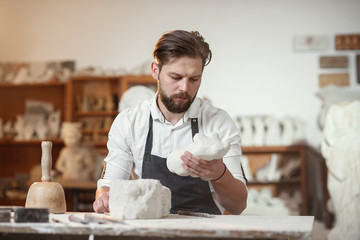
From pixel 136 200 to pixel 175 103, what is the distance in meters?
0.78

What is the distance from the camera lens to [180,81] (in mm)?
2959

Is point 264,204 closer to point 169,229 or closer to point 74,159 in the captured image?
point 74,159

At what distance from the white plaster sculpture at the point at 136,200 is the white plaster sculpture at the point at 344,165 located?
422 centimetres

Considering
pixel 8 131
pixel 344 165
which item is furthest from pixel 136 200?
pixel 8 131

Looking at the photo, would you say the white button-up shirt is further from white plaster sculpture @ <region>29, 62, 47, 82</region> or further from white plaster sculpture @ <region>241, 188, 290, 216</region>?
white plaster sculpture @ <region>29, 62, 47, 82</region>

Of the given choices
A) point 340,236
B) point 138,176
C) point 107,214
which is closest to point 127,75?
point 340,236

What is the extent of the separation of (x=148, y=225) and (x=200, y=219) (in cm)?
31

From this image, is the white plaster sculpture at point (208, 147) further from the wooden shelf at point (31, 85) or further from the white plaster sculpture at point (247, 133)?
the wooden shelf at point (31, 85)

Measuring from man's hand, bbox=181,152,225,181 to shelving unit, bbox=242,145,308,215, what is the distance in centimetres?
484

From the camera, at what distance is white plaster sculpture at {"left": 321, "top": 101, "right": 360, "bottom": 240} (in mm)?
6262

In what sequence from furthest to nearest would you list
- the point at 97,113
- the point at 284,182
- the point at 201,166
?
the point at 97,113
the point at 284,182
the point at 201,166

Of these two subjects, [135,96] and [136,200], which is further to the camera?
[135,96]

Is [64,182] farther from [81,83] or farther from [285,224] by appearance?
[285,224]

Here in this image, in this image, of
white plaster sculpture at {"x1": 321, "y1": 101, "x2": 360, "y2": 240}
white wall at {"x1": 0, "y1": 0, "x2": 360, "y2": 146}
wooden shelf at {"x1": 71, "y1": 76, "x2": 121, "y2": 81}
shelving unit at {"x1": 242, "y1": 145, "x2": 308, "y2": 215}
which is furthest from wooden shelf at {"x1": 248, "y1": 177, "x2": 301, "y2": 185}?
wooden shelf at {"x1": 71, "y1": 76, "x2": 121, "y2": 81}
